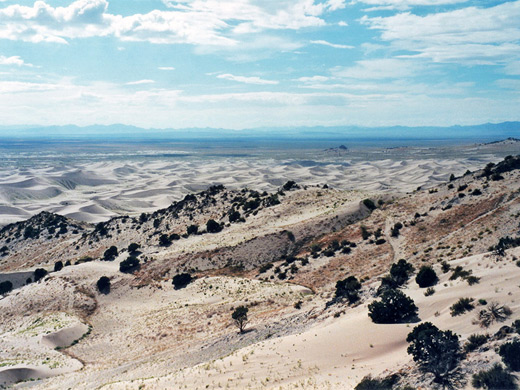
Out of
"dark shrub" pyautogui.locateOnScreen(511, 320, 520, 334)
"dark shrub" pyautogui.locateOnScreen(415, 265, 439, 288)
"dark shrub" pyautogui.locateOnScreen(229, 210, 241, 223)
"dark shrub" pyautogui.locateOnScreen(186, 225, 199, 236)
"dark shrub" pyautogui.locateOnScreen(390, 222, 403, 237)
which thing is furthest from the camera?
"dark shrub" pyautogui.locateOnScreen(229, 210, 241, 223)

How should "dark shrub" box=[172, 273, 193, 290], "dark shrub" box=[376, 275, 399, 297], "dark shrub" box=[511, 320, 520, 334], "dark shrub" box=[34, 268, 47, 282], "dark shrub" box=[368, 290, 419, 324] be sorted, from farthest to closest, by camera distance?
1. "dark shrub" box=[34, 268, 47, 282]
2. "dark shrub" box=[172, 273, 193, 290]
3. "dark shrub" box=[376, 275, 399, 297]
4. "dark shrub" box=[368, 290, 419, 324]
5. "dark shrub" box=[511, 320, 520, 334]

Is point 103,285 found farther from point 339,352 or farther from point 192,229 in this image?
point 339,352

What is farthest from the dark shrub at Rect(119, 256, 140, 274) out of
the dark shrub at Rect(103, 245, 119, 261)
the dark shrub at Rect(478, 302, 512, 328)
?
the dark shrub at Rect(478, 302, 512, 328)

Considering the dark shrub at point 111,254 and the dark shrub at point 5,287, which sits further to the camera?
the dark shrub at point 111,254

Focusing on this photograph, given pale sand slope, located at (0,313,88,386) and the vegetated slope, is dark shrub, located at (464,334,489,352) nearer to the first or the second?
the vegetated slope

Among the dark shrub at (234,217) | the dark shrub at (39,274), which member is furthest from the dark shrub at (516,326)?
the dark shrub at (39,274)

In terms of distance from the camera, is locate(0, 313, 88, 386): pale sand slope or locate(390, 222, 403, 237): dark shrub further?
locate(390, 222, 403, 237): dark shrub

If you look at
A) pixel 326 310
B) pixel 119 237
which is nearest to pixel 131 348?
pixel 326 310

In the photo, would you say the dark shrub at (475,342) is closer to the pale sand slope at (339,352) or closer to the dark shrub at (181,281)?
the pale sand slope at (339,352)
